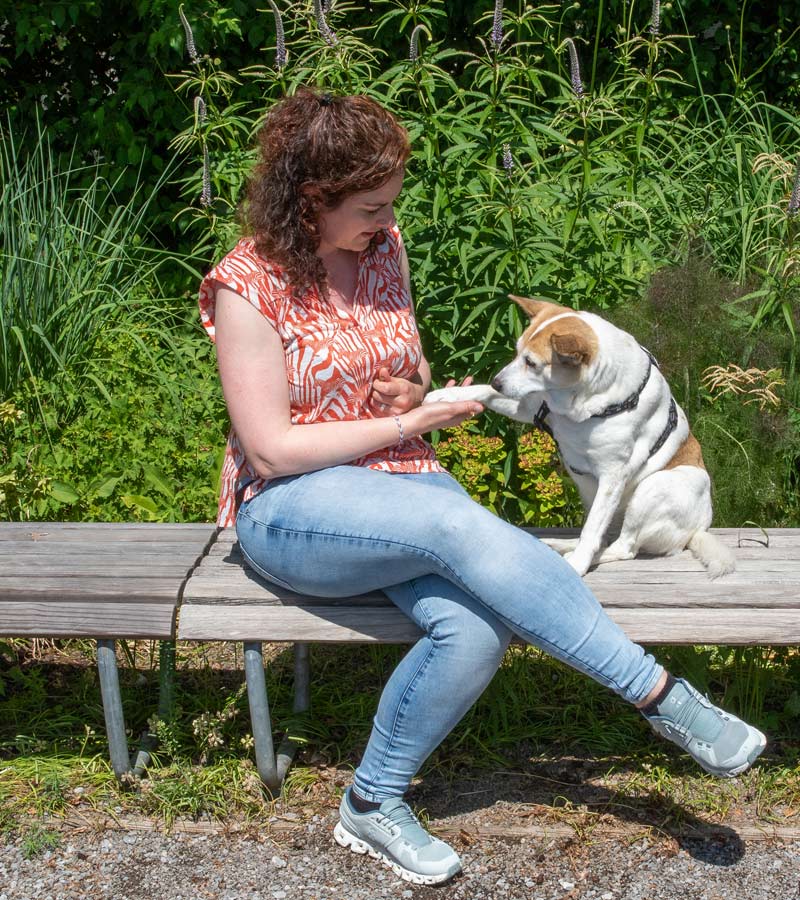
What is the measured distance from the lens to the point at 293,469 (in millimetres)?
2756

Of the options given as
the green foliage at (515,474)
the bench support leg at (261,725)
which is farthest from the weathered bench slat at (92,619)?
the green foliage at (515,474)

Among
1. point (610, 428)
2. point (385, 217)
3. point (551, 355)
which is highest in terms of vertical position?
point (385, 217)

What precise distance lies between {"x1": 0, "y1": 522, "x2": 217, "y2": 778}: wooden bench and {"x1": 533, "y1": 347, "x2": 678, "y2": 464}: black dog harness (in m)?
1.08

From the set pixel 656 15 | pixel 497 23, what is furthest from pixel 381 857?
pixel 656 15

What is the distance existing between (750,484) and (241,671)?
6.16ft

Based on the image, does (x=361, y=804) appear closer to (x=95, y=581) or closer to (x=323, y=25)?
(x=95, y=581)

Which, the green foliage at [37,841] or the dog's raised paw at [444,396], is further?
the dog's raised paw at [444,396]

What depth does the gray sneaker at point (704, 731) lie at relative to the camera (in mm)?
2592

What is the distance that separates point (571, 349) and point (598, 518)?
1.68 feet

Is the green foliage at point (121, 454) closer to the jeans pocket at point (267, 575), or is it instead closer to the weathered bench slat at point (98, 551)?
the weathered bench slat at point (98, 551)

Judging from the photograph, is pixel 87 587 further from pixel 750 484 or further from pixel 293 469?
pixel 750 484

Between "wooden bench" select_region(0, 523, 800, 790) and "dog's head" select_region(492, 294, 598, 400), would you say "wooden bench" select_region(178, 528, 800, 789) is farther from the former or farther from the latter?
"dog's head" select_region(492, 294, 598, 400)

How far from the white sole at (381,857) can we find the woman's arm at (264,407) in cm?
95

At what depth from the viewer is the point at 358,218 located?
9.30 ft
